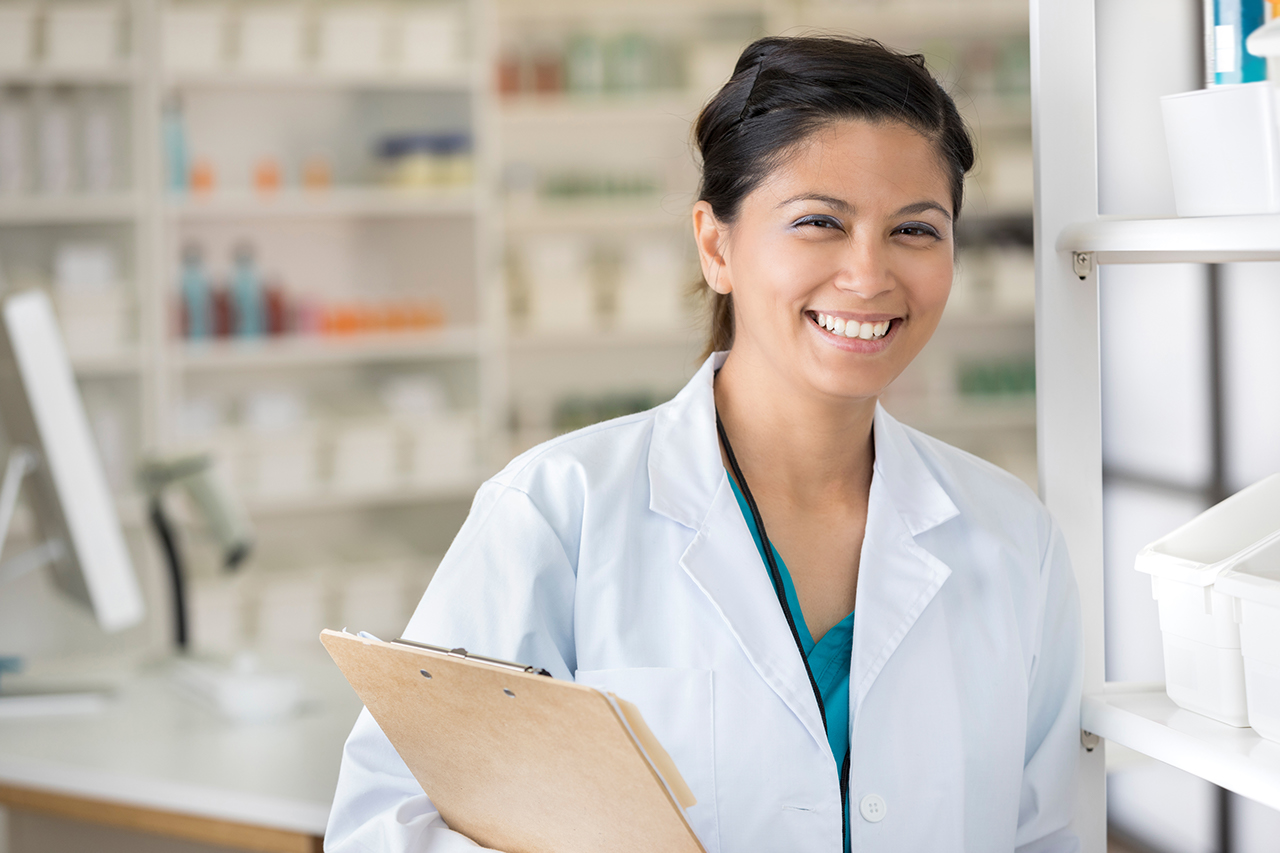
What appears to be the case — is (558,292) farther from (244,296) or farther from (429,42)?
(244,296)

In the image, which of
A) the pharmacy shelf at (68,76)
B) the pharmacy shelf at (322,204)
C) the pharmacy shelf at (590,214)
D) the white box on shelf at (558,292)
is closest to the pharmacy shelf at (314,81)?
the pharmacy shelf at (68,76)

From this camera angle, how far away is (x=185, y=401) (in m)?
3.90

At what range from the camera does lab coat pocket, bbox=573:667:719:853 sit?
46.3 inches

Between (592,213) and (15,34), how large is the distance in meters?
1.86

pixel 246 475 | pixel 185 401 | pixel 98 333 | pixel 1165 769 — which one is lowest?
pixel 1165 769

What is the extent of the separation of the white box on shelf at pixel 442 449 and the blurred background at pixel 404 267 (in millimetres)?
10

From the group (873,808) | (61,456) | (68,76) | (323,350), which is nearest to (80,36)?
(68,76)

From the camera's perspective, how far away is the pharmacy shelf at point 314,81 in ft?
12.2

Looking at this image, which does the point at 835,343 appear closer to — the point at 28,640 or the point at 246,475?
the point at 28,640

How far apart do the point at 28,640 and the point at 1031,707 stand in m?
2.59

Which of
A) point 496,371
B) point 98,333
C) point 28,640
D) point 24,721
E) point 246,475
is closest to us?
point 24,721

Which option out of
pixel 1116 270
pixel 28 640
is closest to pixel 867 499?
pixel 1116 270

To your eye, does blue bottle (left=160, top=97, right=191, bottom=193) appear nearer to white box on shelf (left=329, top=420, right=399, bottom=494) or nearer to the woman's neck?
white box on shelf (left=329, top=420, right=399, bottom=494)

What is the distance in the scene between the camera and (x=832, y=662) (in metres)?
1.24
